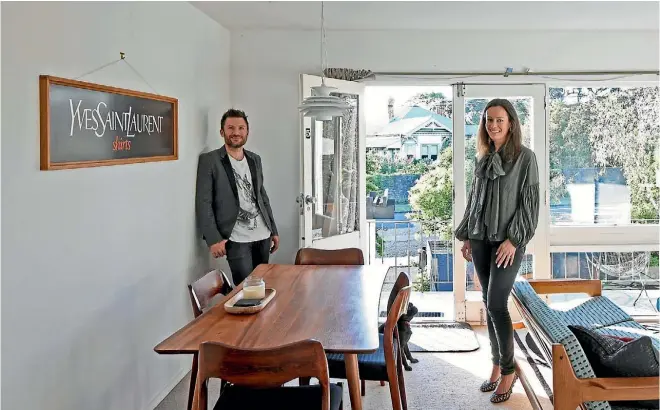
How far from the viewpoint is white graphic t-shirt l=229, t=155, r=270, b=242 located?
347 cm

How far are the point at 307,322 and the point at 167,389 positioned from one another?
4.80 feet

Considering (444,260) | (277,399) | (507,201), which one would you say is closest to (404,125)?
(444,260)

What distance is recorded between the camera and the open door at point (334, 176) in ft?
13.1

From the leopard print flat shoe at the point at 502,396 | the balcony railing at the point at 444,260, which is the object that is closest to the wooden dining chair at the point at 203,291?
the leopard print flat shoe at the point at 502,396

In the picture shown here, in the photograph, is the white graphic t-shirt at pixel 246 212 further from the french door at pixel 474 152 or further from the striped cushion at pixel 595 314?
the striped cushion at pixel 595 314

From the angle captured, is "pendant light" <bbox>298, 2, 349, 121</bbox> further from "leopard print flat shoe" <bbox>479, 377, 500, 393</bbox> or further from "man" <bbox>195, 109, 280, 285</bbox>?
"leopard print flat shoe" <bbox>479, 377, 500, 393</bbox>

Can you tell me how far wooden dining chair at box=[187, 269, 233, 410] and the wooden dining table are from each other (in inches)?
4.3

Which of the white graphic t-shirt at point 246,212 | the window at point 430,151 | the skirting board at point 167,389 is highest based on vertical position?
the window at point 430,151

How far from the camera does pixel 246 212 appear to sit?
3494mm

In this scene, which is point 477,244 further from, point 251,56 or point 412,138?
point 412,138

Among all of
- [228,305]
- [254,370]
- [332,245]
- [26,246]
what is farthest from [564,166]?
[26,246]

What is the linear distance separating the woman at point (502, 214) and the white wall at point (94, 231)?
5.43 feet

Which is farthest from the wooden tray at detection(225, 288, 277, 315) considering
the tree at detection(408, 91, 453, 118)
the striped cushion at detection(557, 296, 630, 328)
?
the tree at detection(408, 91, 453, 118)

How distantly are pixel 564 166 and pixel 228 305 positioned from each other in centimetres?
324
